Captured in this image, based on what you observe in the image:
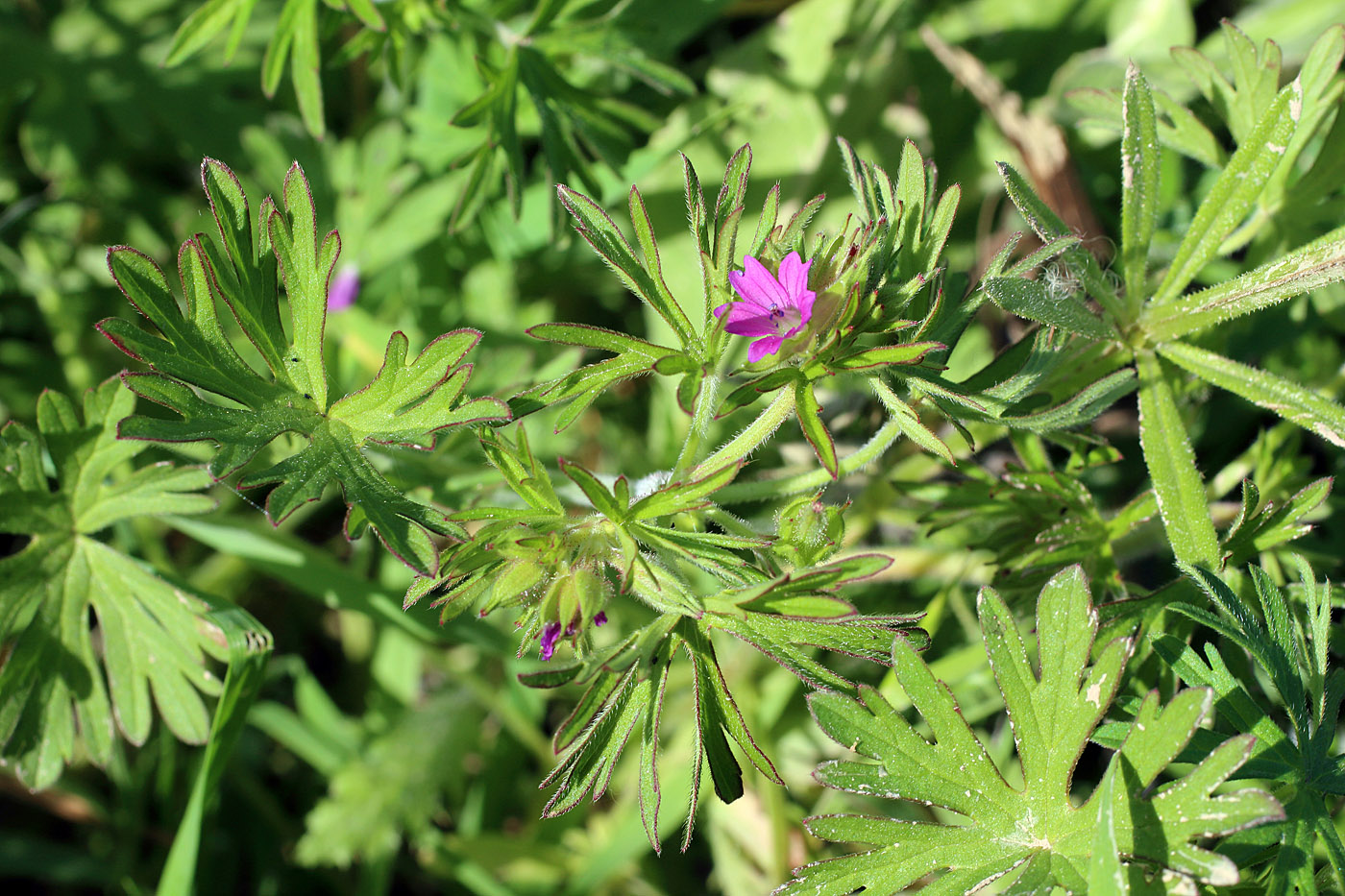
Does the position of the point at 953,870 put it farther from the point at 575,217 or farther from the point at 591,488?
the point at 575,217

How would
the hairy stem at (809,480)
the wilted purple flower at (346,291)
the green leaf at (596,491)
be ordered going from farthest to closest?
the wilted purple flower at (346,291) < the hairy stem at (809,480) < the green leaf at (596,491)

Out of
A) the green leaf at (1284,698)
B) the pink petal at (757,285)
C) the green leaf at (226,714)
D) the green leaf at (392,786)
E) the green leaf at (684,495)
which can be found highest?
the pink petal at (757,285)

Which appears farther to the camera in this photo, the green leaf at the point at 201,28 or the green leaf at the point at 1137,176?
the green leaf at the point at 201,28

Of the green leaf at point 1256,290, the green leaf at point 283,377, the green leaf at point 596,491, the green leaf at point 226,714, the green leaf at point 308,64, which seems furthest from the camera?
the green leaf at point 308,64

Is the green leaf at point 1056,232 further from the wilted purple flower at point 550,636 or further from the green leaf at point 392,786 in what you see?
the green leaf at point 392,786

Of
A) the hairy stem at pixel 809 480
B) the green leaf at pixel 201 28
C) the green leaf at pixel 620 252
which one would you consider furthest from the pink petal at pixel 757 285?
the green leaf at pixel 201 28

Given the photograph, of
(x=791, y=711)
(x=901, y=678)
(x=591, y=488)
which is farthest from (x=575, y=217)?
(x=791, y=711)

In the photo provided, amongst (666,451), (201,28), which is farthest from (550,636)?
(201,28)

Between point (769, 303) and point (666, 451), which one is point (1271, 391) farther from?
point (666, 451)
